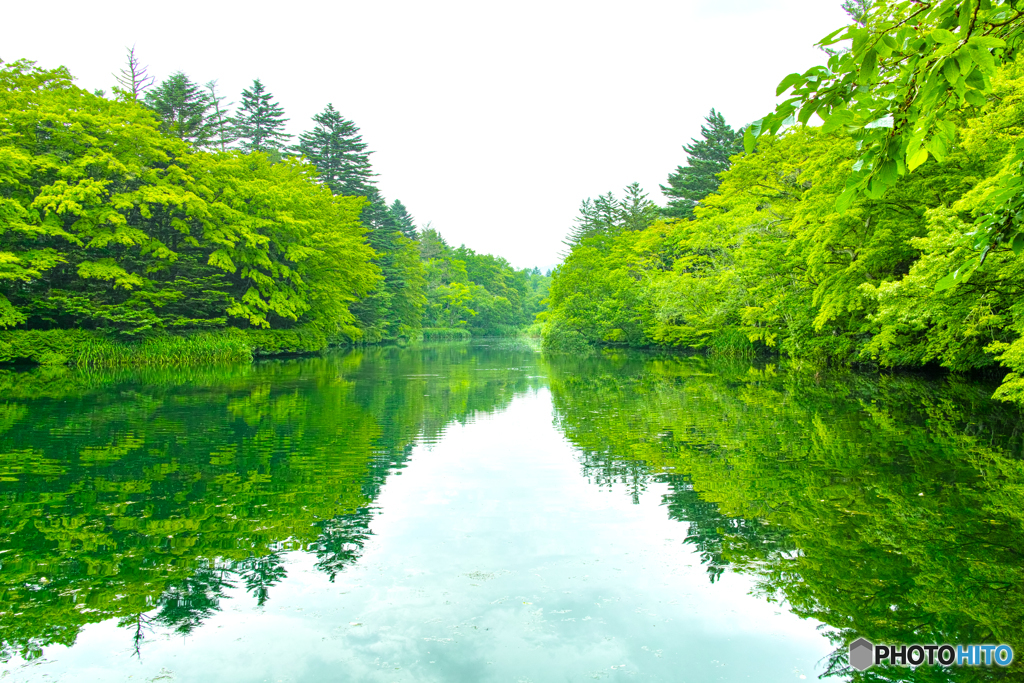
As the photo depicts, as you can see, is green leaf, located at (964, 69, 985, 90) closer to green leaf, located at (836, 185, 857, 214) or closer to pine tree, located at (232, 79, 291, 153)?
green leaf, located at (836, 185, 857, 214)

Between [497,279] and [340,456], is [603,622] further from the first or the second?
[497,279]

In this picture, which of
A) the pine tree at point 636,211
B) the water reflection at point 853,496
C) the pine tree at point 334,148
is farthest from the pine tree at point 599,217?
the water reflection at point 853,496

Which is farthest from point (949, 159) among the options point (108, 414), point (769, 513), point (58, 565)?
point (108, 414)

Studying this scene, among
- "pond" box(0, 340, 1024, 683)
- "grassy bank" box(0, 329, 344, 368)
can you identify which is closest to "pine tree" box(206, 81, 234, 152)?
"grassy bank" box(0, 329, 344, 368)

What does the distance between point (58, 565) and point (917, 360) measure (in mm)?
18662

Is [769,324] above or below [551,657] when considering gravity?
above

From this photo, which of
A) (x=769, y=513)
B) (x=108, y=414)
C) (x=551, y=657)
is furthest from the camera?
(x=108, y=414)

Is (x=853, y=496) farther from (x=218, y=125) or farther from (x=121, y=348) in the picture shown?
(x=218, y=125)

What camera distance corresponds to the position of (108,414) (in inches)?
456

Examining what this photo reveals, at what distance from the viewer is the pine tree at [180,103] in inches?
1531

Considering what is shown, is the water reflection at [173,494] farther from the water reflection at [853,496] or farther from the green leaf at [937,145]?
the green leaf at [937,145]

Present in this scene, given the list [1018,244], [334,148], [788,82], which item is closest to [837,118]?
[788,82]

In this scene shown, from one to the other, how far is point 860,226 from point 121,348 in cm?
2467

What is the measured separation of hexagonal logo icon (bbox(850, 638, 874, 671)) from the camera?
3438 millimetres
